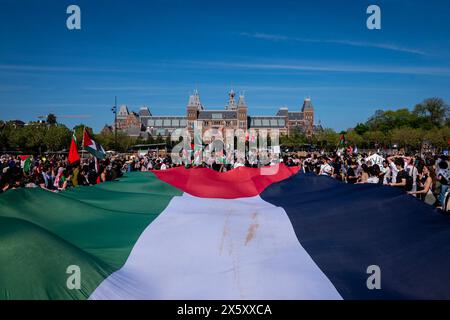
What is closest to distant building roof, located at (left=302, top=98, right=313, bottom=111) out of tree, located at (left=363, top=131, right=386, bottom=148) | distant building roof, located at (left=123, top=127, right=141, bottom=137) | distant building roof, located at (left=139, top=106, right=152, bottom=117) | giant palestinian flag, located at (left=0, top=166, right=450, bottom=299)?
distant building roof, located at (left=139, top=106, right=152, bottom=117)

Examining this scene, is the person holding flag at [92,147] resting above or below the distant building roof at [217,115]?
below

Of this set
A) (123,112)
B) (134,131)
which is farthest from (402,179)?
(123,112)

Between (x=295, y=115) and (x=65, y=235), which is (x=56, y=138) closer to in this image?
(x=65, y=235)

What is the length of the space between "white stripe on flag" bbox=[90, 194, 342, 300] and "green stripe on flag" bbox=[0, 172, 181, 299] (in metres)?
0.25

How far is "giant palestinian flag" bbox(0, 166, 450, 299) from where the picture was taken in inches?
159

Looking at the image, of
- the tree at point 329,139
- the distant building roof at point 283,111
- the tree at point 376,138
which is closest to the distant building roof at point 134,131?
the distant building roof at point 283,111

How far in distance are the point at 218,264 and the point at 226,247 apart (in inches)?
23.4

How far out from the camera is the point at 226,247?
225 inches

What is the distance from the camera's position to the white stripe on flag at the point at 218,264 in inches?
173

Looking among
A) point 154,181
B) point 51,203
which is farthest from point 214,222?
point 154,181

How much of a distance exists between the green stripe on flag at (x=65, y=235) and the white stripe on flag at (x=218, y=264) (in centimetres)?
25

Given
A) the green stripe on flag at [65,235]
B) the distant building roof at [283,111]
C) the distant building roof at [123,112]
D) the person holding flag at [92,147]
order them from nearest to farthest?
the green stripe on flag at [65,235] → the person holding flag at [92,147] → the distant building roof at [283,111] → the distant building roof at [123,112]

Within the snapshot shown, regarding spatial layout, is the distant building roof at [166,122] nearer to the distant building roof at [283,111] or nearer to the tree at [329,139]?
the distant building roof at [283,111]
